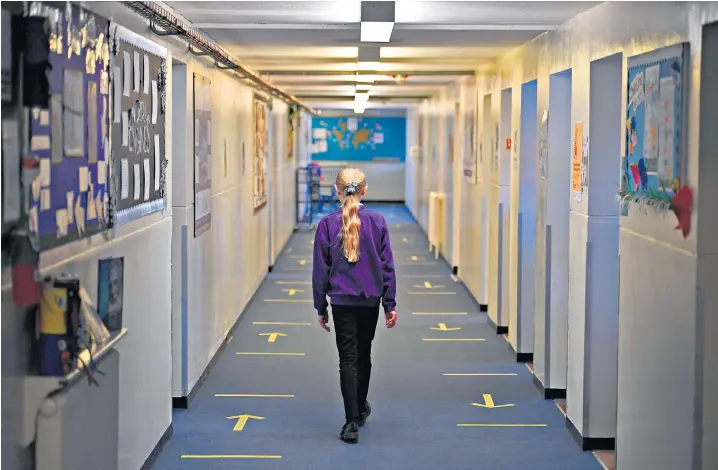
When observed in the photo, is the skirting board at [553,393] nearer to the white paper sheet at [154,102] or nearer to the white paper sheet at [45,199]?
the white paper sheet at [154,102]

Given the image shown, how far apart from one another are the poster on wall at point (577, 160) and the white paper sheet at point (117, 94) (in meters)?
2.82

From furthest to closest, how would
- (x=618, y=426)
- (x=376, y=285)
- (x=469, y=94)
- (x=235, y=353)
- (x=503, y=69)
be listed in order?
(x=469, y=94), (x=503, y=69), (x=235, y=353), (x=376, y=285), (x=618, y=426)

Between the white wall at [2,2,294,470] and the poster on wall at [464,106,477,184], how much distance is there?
2382 mm

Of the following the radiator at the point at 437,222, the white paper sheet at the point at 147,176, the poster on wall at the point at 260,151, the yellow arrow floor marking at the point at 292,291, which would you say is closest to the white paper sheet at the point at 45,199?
the white paper sheet at the point at 147,176

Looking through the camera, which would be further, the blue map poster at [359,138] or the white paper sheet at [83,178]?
the blue map poster at [359,138]

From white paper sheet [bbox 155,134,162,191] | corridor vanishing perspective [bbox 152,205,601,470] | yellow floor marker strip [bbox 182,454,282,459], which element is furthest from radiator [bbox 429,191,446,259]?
white paper sheet [bbox 155,134,162,191]

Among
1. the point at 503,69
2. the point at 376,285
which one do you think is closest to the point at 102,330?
the point at 376,285

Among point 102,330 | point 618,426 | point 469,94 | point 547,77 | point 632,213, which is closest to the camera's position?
point 102,330

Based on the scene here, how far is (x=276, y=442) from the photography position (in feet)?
20.6

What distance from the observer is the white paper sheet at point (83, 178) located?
4.04 metres

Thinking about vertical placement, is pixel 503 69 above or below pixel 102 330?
above

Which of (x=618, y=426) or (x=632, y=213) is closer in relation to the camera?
(x=632, y=213)

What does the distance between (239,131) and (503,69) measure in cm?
250

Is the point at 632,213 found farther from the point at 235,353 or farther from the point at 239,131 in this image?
the point at 239,131
